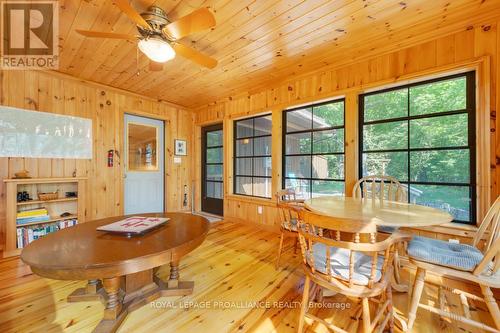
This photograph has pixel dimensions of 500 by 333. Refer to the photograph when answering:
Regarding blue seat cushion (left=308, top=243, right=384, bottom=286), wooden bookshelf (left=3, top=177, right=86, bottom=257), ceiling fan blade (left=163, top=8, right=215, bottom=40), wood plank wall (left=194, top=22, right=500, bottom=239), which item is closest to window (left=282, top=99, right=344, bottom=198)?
wood plank wall (left=194, top=22, right=500, bottom=239)

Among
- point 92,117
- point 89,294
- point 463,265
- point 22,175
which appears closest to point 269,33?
point 463,265

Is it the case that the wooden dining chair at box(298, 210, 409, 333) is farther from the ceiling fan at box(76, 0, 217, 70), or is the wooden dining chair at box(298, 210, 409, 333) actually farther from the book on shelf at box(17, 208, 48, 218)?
the book on shelf at box(17, 208, 48, 218)

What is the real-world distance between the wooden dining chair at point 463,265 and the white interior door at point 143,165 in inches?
157

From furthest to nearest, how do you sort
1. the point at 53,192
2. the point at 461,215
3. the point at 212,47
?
the point at 53,192 < the point at 212,47 < the point at 461,215

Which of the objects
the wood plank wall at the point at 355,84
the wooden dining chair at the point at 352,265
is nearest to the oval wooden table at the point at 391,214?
the wooden dining chair at the point at 352,265

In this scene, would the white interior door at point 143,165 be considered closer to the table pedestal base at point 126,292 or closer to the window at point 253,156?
the window at point 253,156

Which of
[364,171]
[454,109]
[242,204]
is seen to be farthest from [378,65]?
[242,204]

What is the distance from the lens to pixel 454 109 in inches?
79.4

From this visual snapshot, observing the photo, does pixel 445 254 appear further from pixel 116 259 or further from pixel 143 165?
pixel 143 165

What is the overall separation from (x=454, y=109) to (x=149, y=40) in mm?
2922

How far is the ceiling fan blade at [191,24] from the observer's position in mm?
1406

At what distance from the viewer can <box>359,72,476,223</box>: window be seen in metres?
1.97

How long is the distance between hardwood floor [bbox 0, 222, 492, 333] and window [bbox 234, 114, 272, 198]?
161 cm

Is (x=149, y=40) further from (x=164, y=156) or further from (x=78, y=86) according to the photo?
(x=164, y=156)
